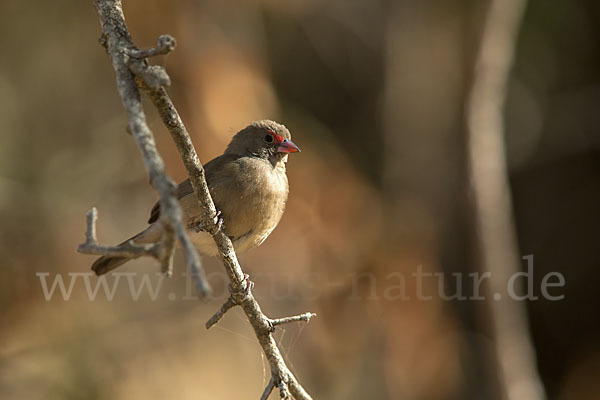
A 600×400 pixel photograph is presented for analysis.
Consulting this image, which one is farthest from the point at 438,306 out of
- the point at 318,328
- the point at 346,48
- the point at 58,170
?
the point at 58,170

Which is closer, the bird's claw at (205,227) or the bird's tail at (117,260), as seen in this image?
the bird's claw at (205,227)

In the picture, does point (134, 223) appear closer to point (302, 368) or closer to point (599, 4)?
point (302, 368)

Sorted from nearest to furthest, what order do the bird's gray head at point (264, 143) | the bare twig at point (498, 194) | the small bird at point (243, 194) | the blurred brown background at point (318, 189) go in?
the small bird at point (243, 194) → the bird's gray head at point (264, 143) → the blurred brown background at point (318, 189) → the bare twig at point (498, 194)

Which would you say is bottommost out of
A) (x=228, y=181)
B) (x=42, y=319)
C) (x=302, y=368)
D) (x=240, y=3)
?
(x=302, y=368)

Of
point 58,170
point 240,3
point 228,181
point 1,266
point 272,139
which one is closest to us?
point 228,181

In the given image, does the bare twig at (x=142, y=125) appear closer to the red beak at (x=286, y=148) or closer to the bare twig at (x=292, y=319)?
the bare twig at (x=292, y=319)

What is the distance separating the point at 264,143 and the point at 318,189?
2.69 m

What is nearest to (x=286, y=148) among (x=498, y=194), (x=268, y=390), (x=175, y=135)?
(x=268, y=390)

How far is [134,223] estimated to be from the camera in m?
6.60

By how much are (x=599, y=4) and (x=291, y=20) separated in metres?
3.81

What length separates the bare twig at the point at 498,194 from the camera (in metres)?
7.35

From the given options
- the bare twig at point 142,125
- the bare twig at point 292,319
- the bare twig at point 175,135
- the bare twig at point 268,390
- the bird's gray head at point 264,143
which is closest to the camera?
the bare twig at point 142,125

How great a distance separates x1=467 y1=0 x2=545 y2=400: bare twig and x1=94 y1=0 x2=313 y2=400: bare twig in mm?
4873

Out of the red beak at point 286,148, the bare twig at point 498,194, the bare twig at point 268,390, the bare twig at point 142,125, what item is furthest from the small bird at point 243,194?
the bare twig at point 498,194
